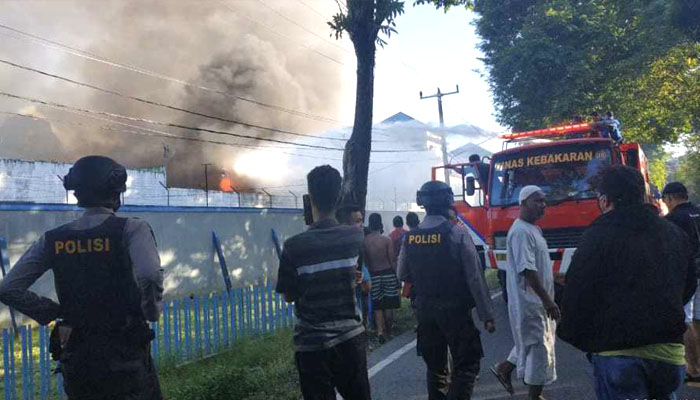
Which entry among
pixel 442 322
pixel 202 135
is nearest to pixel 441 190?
pixel 442 322

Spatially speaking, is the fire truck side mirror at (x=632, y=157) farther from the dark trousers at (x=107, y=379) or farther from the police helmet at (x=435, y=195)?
the dark trousers at (x=107, y=379)

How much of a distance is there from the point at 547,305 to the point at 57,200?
26.5 meters

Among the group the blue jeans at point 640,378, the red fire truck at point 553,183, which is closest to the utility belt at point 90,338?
the blue jeans at point 640,378

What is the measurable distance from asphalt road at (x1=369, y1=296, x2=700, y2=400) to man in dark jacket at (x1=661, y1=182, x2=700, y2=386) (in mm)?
322

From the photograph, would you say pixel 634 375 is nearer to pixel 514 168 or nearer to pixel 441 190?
pixel 441 190

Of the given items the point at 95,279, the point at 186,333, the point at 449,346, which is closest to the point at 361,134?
the point at 186,333

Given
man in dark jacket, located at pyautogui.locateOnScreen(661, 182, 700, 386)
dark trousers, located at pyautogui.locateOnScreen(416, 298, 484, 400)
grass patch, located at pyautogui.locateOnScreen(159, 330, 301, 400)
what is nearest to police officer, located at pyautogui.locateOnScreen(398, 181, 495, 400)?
dark trousers, located at pyautogui.locateOnScreen(416, 298, 484, 400)

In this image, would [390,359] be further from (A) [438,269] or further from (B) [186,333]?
(A) [438,269]

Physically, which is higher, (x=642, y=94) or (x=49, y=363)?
(x=642, y=94)

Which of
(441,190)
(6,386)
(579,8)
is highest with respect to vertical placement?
Answer: (579,8)

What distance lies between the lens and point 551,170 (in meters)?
8.65

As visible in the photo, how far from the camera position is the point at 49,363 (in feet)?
18.2

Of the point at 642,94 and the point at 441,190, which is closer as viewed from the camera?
the point at 441,190

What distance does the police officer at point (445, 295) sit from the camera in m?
3.88
